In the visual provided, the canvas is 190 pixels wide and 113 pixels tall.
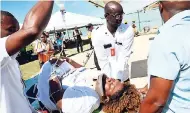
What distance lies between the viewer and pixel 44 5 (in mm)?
1611

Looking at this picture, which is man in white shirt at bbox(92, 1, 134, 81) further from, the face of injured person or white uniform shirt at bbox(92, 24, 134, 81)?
the face of injured person

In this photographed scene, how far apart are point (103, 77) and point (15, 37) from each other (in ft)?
6.69

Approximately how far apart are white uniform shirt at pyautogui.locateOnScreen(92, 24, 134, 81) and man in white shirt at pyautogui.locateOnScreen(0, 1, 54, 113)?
1.97 metres

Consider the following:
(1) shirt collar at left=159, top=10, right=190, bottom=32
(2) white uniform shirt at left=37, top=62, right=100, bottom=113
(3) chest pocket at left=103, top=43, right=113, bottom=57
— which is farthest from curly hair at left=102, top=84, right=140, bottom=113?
(1) shirt collar at left=159, top=10, right=190, bottom=32

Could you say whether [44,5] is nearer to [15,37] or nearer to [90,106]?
[15,37]

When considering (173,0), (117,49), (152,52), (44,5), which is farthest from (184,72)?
(117,49)

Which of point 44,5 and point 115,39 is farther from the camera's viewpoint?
point 115,39

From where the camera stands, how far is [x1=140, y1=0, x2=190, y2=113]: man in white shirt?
1.63 meters

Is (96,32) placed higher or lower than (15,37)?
lower

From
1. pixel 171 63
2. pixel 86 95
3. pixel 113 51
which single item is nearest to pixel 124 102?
pixel 86 95

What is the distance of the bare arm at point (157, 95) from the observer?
170cm

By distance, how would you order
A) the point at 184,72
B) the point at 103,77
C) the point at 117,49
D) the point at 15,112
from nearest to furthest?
the point at 184,72
the point at 15,112
the point at 103,77
the point at 117,49

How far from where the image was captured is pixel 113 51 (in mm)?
4004

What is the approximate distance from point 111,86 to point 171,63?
1852 millimetres
